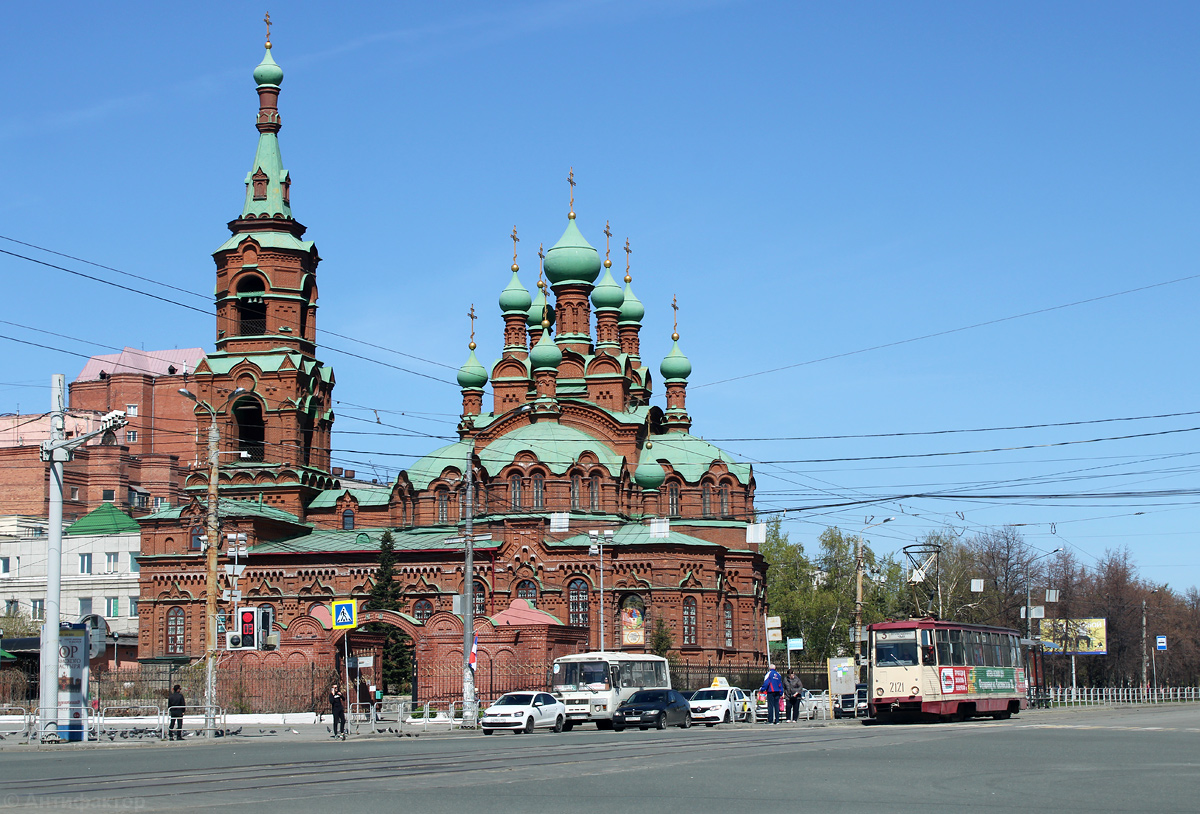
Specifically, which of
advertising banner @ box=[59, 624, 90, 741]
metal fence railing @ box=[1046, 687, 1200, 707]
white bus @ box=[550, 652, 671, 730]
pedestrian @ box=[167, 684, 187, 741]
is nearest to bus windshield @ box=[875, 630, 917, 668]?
white bus @ box=[550, 652, 671, 730]

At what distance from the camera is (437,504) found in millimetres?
73938

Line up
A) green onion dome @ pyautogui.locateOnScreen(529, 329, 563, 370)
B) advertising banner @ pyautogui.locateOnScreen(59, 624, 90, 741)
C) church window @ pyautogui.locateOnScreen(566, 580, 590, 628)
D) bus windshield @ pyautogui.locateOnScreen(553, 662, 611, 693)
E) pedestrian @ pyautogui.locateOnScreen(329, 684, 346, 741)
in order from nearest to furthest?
advertising banner @ pyautogui.locateOnScreen(59, 624, 90, 741)
pedestrian @ pyautogui.locateOnScreen(329, 684, 346, 741)
bus windshield @ pyautogui.locateOnScreen(553, 662, 611, 693)
church window @ pyautogui.locateOnScreen(566, 580, 590, 628)
green onion dome @ pyautogui.locateOnScreen(529, 329, 563, 370)

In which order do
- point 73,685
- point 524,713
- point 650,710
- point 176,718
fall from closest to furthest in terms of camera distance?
point 73,685
point 176,718
point 524,713
point 650,710

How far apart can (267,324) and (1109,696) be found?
47.5m

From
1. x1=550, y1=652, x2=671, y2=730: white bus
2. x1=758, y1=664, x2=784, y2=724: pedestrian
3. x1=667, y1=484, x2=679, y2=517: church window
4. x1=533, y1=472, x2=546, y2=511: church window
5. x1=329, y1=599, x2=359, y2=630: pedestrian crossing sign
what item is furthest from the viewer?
x1=667, y1=484, x2=679, y2=517: church window

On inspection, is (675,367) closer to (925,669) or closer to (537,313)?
(537,313)

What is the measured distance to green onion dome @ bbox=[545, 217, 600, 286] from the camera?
80000mm

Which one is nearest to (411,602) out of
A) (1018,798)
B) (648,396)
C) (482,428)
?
(482,428)

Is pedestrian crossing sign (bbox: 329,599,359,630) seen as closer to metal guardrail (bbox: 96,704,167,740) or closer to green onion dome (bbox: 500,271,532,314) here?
metal guardrail (bbox: 96,704,167,740)

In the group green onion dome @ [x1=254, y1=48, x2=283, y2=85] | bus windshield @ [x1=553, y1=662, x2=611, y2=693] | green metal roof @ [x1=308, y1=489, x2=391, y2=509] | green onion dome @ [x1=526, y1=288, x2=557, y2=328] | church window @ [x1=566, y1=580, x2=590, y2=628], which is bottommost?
bus windshield @ [x1=553, y1=662, x2=611, y2=693]

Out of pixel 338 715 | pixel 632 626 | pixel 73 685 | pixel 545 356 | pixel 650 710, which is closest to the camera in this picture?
pixel 73 685

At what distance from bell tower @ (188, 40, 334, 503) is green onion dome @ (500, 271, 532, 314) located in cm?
1286

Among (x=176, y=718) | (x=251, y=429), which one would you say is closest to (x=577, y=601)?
(x=251, y=429)

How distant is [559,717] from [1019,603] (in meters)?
56.0
